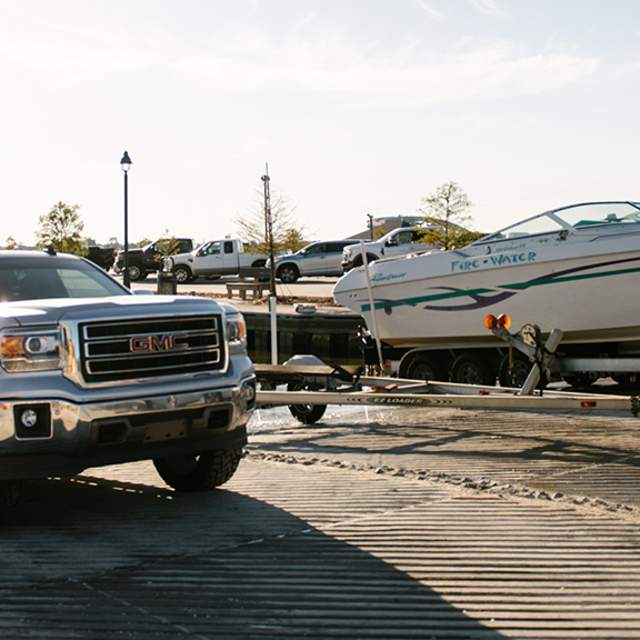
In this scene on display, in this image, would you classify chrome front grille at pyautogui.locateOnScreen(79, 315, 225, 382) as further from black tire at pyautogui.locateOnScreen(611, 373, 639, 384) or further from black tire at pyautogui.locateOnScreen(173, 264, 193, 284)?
black tire at pyautogui.locateOnScreen(173, 264, 193, 284)

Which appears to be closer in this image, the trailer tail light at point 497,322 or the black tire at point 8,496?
the black tire at point 8,496

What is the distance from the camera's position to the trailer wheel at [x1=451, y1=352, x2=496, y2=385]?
13828mm

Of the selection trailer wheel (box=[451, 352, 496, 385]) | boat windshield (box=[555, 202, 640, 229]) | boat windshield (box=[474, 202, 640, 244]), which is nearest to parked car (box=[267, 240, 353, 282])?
trailer wheel (box=[451, 352, 496, 385])

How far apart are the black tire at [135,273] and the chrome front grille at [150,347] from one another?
138ft

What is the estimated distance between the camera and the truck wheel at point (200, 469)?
752 centimetres

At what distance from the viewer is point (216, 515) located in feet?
22.7

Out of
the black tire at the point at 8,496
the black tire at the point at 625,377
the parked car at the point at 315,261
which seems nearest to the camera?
the black tire at the point at 8,496

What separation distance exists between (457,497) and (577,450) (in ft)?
7.26

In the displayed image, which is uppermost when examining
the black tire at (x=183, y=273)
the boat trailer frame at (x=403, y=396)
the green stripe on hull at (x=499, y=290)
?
the black tire at (x=183, y=273)

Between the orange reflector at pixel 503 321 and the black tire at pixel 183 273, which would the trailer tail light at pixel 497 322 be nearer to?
the orange reflector at pixel 503 321

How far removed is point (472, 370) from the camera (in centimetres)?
1402

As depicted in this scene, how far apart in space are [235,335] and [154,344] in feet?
2.61

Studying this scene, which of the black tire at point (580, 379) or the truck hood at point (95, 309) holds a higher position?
the truck hood at point (95, 309)

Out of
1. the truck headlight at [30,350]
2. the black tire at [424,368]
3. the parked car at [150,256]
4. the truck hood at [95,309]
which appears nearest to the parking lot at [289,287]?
the parked car at [150,256]
